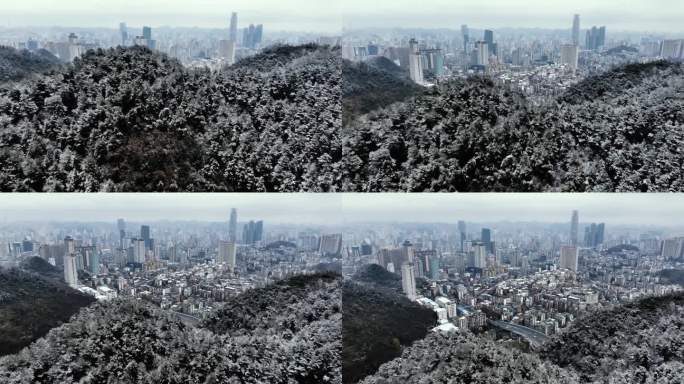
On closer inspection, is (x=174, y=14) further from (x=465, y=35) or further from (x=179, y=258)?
(x=465, y=35)

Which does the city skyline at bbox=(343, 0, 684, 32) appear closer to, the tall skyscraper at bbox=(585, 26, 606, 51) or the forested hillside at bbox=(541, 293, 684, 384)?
the tall skyscraper at bbox=(585, 26, 606, 51)

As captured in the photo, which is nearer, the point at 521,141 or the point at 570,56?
the point at 521,141

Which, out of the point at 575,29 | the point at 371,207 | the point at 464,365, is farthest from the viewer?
the point at 575,29

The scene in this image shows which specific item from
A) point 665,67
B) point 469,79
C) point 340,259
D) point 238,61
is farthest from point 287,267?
point 665,67

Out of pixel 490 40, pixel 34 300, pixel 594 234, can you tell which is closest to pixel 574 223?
pixel 594 234

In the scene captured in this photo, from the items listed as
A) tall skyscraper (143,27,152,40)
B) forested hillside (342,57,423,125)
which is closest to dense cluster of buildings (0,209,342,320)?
forested hillside (342,57,423,125)

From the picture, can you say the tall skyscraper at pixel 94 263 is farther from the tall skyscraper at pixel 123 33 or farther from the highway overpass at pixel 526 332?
the highway overpass at pixel 526 332
